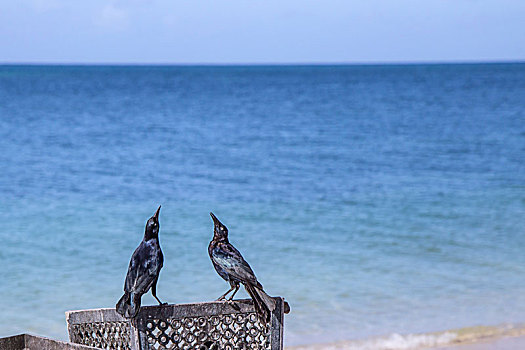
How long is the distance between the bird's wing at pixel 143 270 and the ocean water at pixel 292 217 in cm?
412

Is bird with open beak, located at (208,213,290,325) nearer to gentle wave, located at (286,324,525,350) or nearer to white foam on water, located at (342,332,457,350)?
gentle wave, located at (286,324,525,350)

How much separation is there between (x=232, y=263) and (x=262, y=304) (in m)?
0.20

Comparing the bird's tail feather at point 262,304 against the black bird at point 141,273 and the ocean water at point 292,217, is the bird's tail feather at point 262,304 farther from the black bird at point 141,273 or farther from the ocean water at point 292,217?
the ocean water at point 292,217

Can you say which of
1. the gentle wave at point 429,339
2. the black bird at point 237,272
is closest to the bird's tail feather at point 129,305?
the black bird at point 237,272

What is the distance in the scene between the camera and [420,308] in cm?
841

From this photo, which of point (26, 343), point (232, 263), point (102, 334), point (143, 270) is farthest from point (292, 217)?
point (26, 343)

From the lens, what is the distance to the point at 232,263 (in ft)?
11.1

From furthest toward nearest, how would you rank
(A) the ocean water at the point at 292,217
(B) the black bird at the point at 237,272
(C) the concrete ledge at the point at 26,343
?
(A) the ocean water at the point at 292,217, (B) the black bird at the point at 237,272, (C) the concrete ledge at the point at 26,343

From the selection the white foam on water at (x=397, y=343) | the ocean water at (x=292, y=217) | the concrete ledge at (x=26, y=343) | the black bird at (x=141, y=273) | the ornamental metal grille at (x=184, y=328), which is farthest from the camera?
the ocean water at (x=292, y=217)

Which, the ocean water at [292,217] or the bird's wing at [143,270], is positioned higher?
the bird's wing at [143,270]

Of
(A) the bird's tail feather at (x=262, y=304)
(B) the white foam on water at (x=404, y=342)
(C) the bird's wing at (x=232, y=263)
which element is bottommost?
(B) the white foam on water at (x=404, y=342)

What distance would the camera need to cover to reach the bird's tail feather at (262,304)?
10.8 feet

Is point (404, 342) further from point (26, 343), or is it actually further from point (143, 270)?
point (26, 343)

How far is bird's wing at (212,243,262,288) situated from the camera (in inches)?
133
